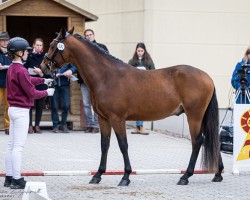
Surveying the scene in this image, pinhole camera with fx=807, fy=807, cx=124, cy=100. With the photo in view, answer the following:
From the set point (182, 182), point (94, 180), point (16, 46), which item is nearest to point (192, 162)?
point (182, 182)

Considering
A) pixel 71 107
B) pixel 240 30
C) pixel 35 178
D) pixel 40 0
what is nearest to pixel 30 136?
pixel 71 107

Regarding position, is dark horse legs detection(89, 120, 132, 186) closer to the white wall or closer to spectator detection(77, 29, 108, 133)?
spectator detection(77, 29, 108, 133)

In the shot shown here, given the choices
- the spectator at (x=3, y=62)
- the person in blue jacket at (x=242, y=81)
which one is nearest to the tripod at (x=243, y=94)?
the person in blue jacket at (x=242, y=81)

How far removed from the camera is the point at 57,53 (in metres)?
11.8

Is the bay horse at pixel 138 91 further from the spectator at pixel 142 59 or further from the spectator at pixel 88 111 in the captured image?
the spectator at pixel 88 111

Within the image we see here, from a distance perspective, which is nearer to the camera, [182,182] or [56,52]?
[182,182]

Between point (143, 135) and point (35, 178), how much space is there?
6.07m

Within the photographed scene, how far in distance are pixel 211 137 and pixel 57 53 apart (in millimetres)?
2577

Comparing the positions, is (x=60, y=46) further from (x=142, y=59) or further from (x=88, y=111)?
(x=88, y=111)

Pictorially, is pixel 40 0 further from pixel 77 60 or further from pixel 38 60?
pixel 77 60

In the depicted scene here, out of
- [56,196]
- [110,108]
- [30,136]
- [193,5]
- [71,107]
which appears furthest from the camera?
[193,5]

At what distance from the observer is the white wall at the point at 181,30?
2003 cm

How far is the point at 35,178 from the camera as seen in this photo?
38.8ft

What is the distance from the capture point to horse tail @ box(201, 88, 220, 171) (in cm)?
1180
